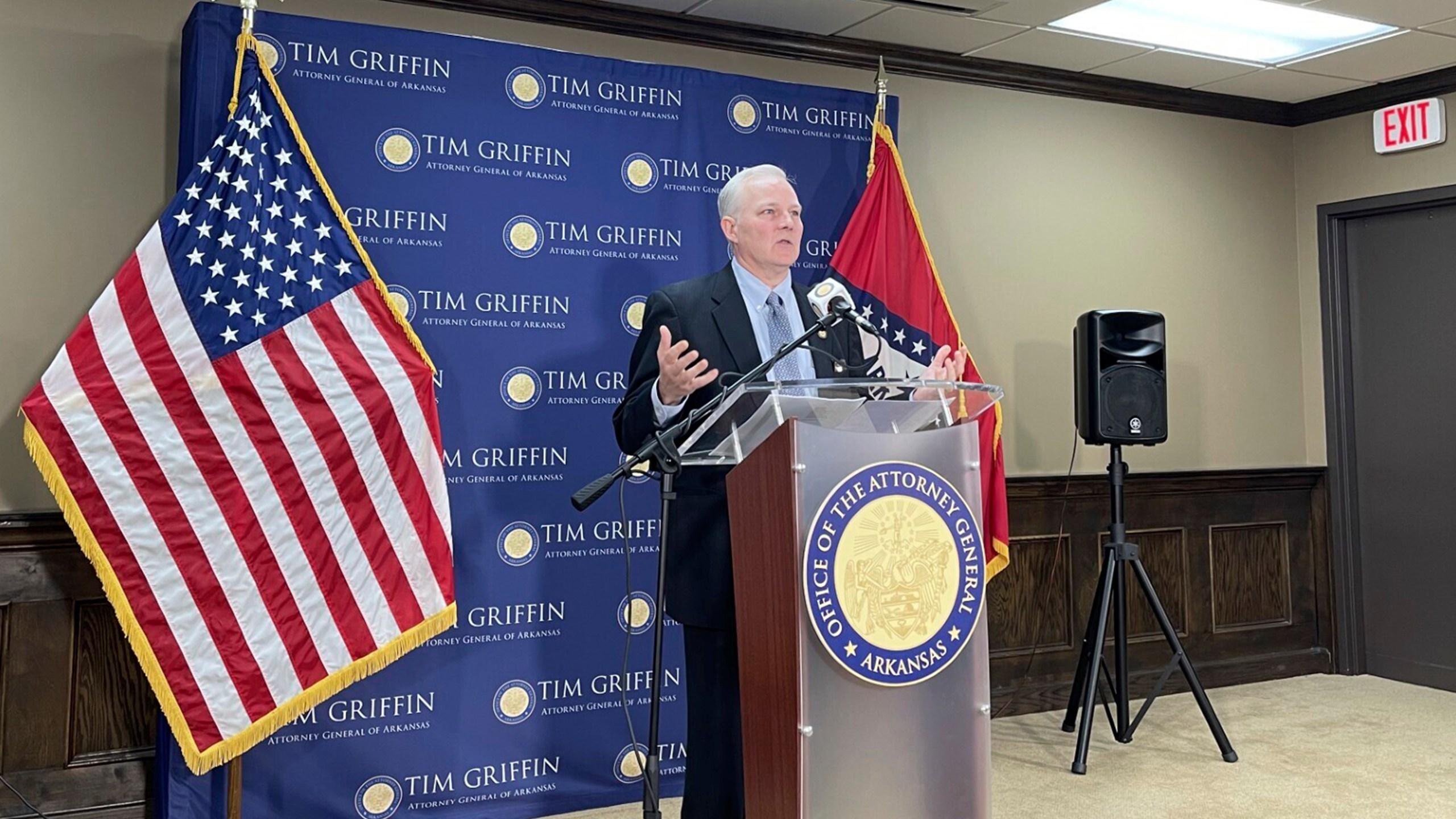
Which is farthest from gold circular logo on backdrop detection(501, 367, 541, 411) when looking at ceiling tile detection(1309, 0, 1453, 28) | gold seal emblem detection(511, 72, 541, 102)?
ceiling tile detection(1309, 0, 1453, 28)

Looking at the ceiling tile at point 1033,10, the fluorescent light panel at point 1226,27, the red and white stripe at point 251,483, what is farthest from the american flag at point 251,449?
the fluorescent light panel at point 1226,27

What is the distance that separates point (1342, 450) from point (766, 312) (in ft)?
13.2

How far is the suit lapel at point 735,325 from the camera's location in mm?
2641

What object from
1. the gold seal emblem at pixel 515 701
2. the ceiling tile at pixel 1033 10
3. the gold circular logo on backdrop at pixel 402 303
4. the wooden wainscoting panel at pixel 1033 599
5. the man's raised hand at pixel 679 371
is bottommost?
the gold seal emblem at pixel 515 701

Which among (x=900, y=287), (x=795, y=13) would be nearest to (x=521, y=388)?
(x=900, y=287)

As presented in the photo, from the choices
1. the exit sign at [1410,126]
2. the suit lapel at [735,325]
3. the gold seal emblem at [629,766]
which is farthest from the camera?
the exit sign at [1410,126]

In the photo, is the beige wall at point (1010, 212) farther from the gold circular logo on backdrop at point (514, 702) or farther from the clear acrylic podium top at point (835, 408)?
the clear acrylic podium top at point (835, 408)

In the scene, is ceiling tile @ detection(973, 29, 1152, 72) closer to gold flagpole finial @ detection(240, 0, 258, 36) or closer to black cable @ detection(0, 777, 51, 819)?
gold flagpole finial @ detection(240, 0, 258, 36)

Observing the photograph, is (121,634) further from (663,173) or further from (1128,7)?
Answer: (1128,7)

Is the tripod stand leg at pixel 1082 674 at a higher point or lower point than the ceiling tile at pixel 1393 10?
lower

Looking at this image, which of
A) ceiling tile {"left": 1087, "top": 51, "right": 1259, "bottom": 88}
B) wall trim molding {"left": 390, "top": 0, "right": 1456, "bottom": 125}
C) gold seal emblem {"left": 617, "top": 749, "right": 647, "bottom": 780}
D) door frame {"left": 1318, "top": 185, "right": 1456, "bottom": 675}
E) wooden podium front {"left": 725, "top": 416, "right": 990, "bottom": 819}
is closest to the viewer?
wooden podium front {"left": 725, "top": 416, "right": 990, "bottom": 819}

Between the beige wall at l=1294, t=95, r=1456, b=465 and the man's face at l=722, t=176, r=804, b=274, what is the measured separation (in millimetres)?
3887

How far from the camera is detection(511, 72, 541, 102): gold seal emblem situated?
3.79 meters

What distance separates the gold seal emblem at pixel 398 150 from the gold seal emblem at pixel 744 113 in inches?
43.4
